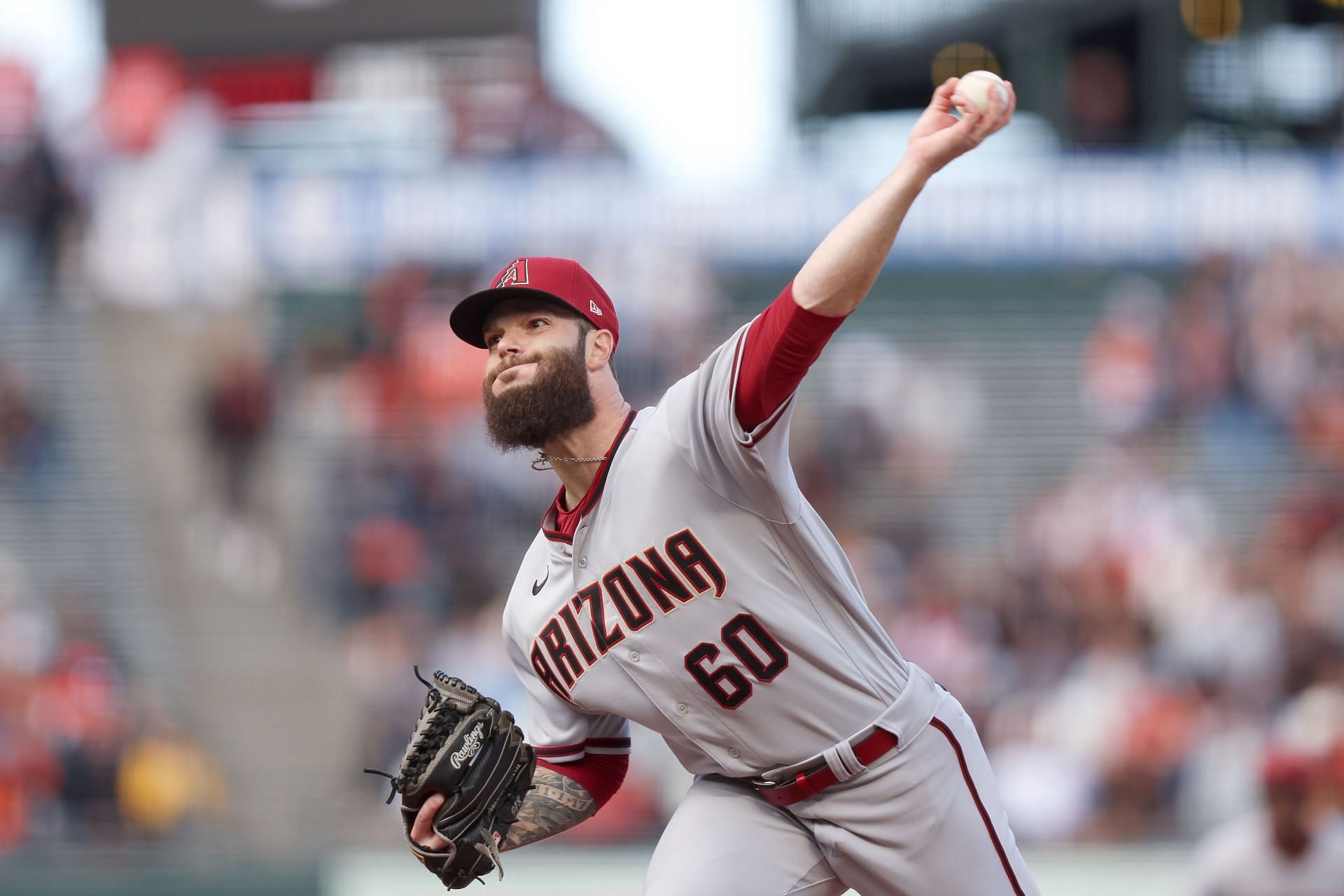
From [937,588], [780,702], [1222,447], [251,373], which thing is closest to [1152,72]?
[1222,447]

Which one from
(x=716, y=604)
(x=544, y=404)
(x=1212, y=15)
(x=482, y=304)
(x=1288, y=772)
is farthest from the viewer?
(x=1212, y=15)

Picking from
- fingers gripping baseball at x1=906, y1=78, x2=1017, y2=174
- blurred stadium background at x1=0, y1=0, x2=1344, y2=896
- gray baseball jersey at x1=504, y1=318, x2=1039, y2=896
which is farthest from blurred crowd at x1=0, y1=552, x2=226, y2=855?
fingers gripping baseball at x1=906, y1=78, x2=1017, y2=174

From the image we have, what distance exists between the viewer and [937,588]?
9.22 m

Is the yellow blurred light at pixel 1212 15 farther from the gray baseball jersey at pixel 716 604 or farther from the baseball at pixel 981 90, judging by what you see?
the baseball at pixel 981 90

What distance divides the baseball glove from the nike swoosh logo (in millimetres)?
265

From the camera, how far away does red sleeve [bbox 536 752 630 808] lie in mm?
3475

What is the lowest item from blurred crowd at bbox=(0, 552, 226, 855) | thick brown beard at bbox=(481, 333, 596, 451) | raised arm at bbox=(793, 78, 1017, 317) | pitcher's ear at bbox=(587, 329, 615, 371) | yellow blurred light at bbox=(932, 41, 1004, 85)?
blurred crowd at bbox=(0, 552, 226, 855)

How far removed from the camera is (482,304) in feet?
10.5

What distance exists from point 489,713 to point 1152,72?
999cm

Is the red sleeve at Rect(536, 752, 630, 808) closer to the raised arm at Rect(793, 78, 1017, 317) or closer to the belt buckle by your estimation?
the belt buckle

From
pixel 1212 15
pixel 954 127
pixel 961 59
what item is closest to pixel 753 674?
pixel 954 127

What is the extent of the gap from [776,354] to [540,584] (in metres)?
0.92

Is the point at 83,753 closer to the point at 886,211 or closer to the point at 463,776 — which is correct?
the point at 463,776

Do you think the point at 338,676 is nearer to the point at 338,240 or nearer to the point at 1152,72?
the point at 338,240
